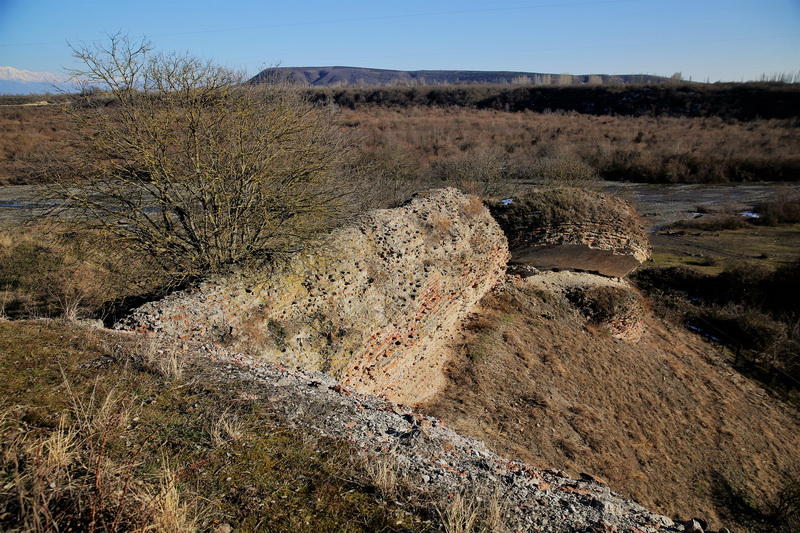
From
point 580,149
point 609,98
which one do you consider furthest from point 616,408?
point 609,98

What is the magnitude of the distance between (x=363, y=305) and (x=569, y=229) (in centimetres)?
862

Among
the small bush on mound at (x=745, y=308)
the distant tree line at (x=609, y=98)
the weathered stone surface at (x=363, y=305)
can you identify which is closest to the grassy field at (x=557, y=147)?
the distant tree line at (x=609, y=98)

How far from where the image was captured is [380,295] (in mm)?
9336

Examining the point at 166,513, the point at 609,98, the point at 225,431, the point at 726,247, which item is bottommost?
the point at 726,247

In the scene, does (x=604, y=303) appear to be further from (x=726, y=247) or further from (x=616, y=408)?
(x=726, y=247)

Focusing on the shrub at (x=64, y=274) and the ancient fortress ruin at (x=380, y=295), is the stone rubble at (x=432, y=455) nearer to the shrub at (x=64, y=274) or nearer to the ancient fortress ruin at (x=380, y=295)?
the ancient fortress ruin at (x=380, y=295)

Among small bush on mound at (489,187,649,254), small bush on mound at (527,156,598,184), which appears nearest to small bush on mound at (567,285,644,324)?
small bush on mound at (489,187,649,254)

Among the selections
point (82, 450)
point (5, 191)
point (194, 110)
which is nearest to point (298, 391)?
point (82, 450)

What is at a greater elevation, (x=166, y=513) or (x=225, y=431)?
(x=166, y=513)

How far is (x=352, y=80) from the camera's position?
13238 centimetres

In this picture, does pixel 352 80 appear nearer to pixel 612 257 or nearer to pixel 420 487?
pixel 612 257

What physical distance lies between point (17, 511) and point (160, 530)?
76 centimetres

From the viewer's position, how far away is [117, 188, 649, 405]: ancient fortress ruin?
24.8 feet

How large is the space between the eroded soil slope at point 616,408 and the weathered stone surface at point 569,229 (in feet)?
4.54
